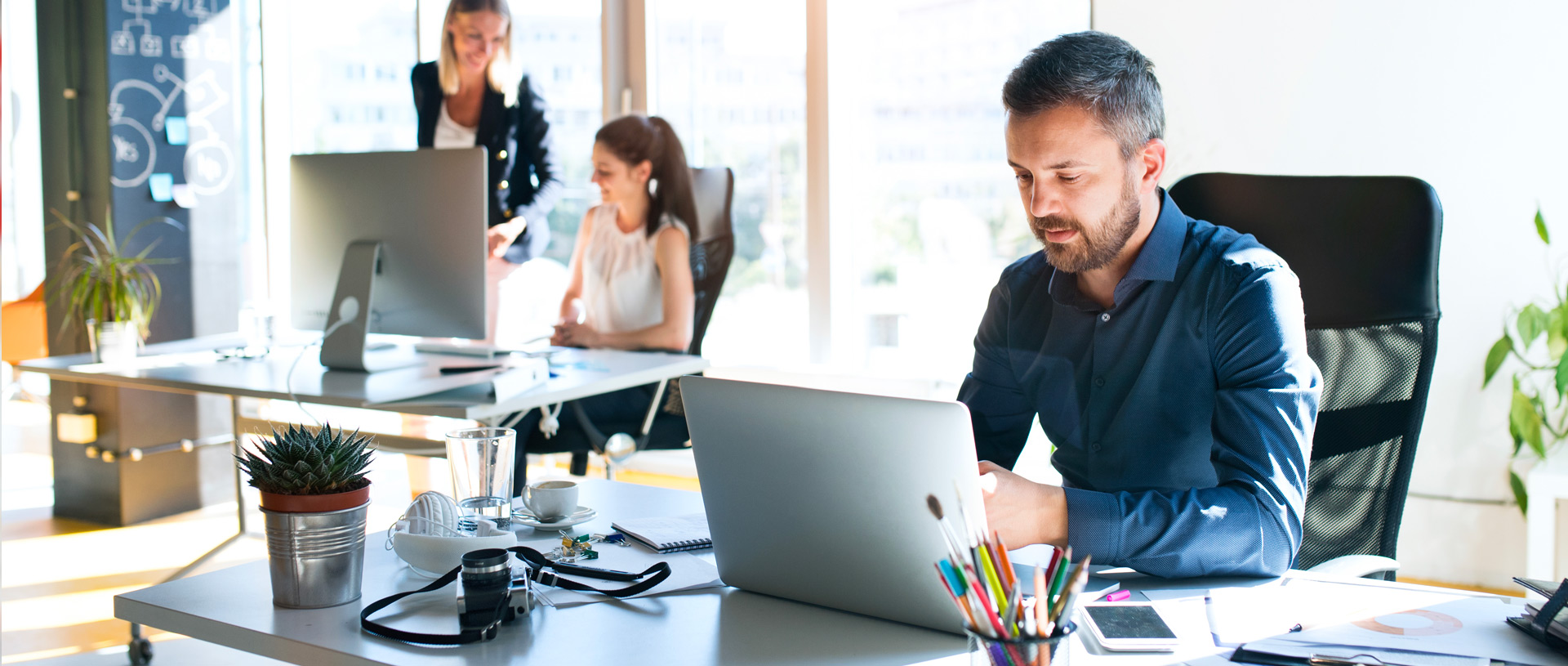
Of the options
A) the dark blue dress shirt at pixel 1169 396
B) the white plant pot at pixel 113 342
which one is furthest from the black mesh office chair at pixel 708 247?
the dark blue dress shirt at pixel 1169 396

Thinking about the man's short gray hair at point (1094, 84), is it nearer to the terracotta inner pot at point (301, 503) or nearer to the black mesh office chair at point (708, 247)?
the terracotta inner pot at point (301, 503)

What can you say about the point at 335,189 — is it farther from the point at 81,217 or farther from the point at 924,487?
the point at 924,487

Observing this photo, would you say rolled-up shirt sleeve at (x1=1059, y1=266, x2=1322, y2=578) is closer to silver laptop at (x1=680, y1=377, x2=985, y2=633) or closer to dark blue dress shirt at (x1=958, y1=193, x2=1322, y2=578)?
dark blue dress shirt at (x1=958, y1=193, x2=1322, y2=578)

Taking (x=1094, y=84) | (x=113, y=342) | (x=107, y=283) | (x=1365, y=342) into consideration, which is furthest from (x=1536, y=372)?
(x=107, y=283)

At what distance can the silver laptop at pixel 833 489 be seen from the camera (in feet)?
2.94

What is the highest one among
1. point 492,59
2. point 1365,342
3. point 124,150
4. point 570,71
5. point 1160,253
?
point 570,71

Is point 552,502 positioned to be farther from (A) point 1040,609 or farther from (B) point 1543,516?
(B) point 1543,516

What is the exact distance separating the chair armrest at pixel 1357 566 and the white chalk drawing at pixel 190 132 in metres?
3.82

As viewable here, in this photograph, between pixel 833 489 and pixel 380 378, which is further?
pixel 380 378

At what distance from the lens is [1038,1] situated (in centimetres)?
339

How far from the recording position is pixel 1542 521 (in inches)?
100

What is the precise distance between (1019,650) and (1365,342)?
1.01 m

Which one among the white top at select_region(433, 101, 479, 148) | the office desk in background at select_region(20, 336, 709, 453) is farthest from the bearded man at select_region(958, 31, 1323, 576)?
the white top at select_region(433, 101, 479, 148)

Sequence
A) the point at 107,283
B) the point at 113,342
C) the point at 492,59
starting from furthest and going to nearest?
the point at 492,59, the point at 107,283, the point at 113,342
